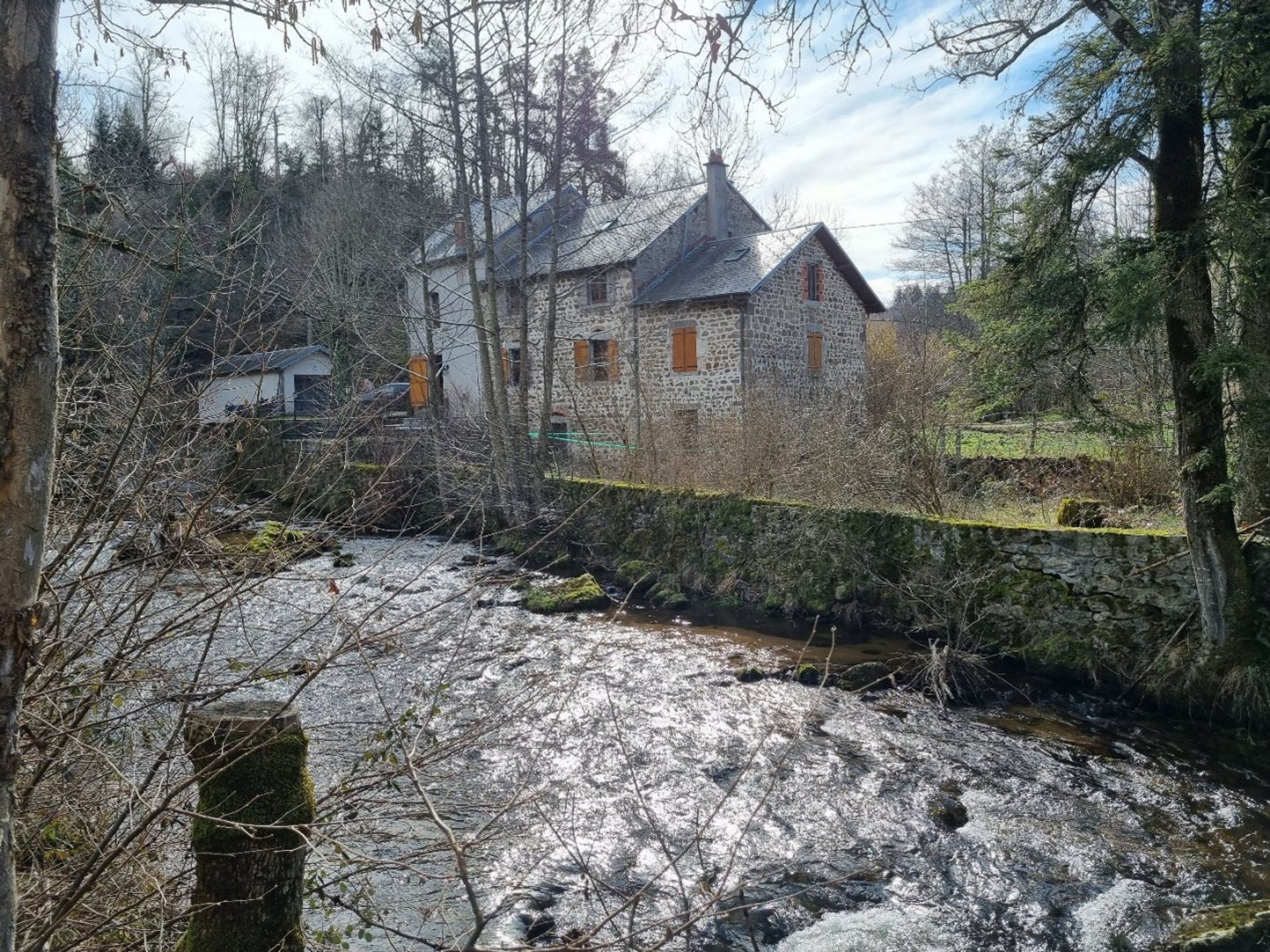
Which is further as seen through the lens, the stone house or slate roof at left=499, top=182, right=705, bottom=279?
slate roof at left=499, top=182, right=705, bottom=279

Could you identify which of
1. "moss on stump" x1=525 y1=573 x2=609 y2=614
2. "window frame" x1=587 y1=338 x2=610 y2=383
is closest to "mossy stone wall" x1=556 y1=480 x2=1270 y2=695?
"moss on stump" x1=525 y1=573 x2=609 y2=614

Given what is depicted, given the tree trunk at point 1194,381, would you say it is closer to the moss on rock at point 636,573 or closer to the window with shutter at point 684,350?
the moss on rock at point 636,573

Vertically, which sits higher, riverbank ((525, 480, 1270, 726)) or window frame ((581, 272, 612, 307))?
window frame ((581, 272, 612, 307))

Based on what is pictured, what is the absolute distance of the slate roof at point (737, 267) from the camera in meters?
24.5

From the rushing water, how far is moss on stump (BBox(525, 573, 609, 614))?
2543mm

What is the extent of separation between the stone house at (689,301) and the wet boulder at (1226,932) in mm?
16663

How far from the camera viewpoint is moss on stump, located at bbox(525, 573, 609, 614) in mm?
12008

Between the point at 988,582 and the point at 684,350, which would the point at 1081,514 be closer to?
the point at 988,582

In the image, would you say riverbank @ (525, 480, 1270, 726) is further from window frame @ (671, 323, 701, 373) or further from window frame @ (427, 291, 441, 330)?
window frame @ (671, 323, 701, 373)

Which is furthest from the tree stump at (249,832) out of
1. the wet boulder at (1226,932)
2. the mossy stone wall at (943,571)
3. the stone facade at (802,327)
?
the stone facade at (802,327)

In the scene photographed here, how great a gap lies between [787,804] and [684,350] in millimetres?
19710

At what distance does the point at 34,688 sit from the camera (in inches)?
107

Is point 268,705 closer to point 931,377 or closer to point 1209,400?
point 1209,400

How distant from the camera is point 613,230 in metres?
25.5
